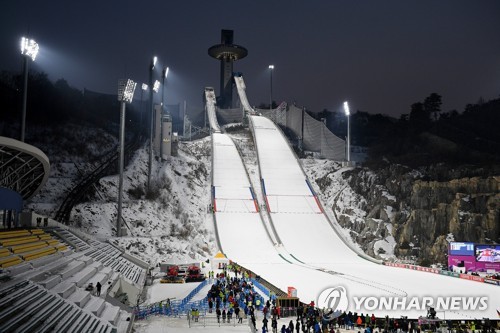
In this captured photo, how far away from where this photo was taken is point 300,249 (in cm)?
3284

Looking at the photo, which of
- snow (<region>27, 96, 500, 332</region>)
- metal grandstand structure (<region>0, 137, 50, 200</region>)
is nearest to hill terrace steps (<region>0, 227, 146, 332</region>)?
snow (<region>27, 96, 500, 332</region>)

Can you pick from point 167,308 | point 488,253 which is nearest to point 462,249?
point 488,253

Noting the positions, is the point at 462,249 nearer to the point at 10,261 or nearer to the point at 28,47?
the point at 10,261

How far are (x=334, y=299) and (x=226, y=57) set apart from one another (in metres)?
74.9

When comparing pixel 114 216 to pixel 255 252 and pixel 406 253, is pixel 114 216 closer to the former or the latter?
pixel 255 252

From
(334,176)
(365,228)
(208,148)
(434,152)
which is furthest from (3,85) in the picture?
(434,152)

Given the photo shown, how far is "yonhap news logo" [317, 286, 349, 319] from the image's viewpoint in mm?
18016

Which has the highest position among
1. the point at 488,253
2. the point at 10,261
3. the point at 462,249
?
the point at 10,261

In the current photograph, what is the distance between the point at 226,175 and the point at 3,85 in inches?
1034

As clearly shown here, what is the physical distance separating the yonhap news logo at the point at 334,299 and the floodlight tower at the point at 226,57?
220 ft

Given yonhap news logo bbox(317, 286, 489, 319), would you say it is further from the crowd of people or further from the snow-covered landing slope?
the crowd of people

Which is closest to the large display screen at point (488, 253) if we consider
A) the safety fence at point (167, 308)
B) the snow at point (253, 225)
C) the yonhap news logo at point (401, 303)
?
the snow at point (253, 225)

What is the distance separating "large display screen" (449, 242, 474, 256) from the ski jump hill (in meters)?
1.66

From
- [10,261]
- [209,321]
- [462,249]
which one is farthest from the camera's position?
[462,249]
